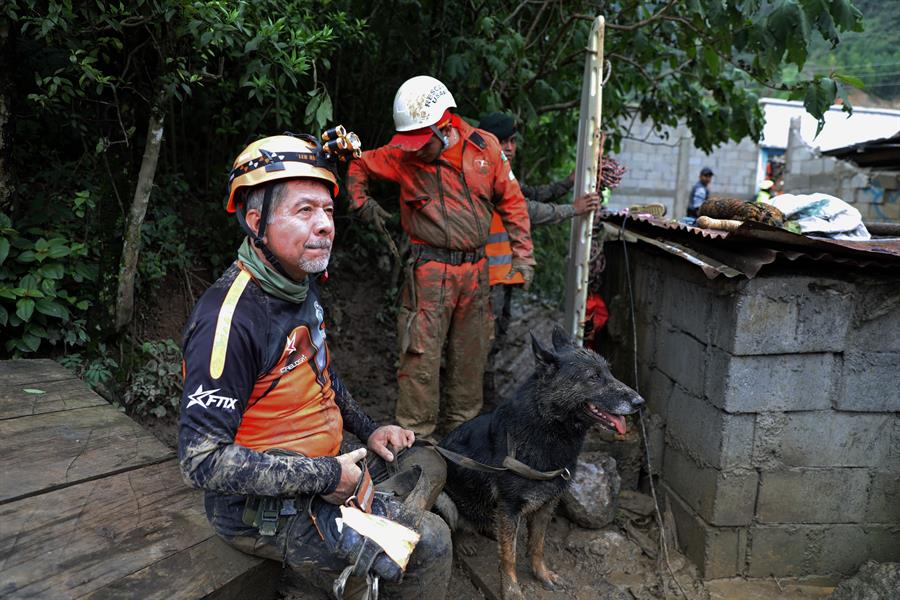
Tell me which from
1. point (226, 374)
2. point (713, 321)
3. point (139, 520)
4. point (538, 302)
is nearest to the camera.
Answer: point (226, 374)

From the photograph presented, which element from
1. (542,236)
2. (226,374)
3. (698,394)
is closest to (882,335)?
(698,394)

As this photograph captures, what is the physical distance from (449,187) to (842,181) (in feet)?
38.9

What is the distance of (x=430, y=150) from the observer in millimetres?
4238

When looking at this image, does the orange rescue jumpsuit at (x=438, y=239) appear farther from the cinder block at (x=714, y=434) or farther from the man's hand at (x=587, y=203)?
the cinder block at (x=714, y=434)

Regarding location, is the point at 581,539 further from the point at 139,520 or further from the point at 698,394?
the point at 139,520

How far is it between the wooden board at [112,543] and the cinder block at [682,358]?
2.97 meters

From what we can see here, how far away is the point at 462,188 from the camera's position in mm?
4398

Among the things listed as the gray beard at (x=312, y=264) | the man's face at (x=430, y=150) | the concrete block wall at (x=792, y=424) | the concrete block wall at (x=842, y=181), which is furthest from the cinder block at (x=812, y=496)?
the concrete block wall at (x=842, y=181)

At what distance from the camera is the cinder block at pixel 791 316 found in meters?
3.61

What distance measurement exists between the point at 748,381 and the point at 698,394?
1.31 ft

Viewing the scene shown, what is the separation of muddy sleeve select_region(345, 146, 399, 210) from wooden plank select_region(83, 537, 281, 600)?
8.74 ft

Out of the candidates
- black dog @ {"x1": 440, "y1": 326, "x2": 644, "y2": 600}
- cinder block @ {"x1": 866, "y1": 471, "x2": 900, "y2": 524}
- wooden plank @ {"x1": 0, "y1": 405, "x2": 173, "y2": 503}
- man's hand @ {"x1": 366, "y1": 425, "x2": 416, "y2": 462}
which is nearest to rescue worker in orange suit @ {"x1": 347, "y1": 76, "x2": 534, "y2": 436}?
black dog @ {"x1": 440, "y1": 326, "x2": 644, "y2": 600}

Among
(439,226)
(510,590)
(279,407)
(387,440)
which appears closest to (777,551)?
(510,590)

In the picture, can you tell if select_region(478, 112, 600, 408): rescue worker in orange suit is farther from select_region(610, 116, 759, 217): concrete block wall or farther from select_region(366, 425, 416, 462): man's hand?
select_region(610, 116, 759, 217): concrete block wall
